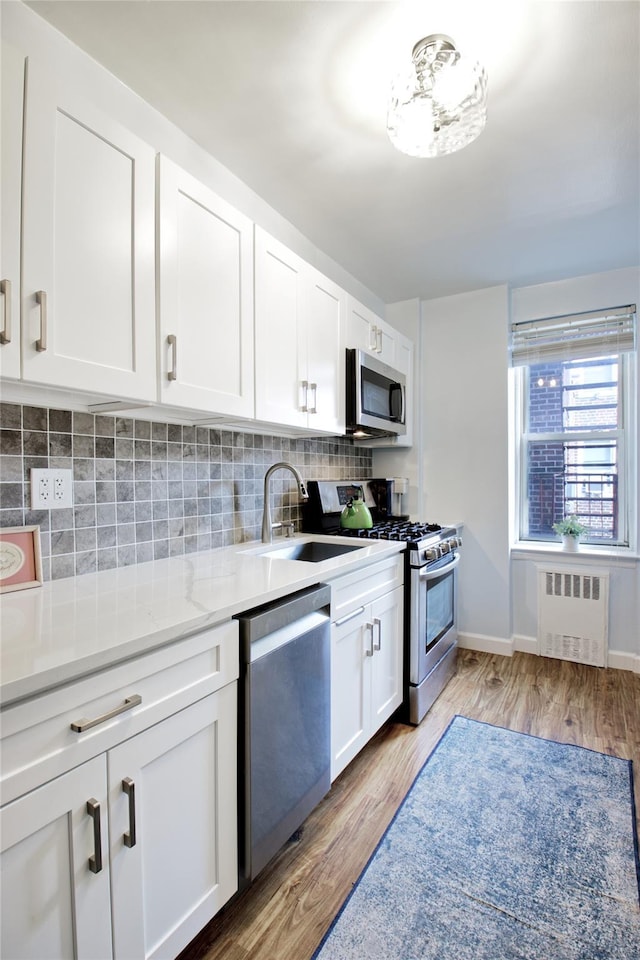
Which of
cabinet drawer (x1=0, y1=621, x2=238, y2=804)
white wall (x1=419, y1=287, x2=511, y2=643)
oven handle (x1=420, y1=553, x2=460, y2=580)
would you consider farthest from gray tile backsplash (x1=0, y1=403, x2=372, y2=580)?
white wall (x1=419, y1=287, x2=511, y2=643)

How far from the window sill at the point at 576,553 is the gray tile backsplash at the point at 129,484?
197 centimetres

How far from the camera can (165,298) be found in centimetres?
134

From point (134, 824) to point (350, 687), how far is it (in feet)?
3.28

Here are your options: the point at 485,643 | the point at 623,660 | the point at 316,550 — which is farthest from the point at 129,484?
the point at 623,660

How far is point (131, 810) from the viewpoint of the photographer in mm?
896

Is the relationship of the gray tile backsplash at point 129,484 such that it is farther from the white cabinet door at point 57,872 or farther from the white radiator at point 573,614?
the white radiator at point 573,614

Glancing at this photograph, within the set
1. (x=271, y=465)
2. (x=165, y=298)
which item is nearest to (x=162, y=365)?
(x=165, y=298)

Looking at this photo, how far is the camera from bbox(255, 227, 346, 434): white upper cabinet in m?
1.78

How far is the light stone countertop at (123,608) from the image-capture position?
0.79 meters

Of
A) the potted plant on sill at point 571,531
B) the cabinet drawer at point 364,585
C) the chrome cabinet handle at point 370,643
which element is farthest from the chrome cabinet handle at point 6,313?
the potted plant on sill at point 571,531

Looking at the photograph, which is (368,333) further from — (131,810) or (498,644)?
(131,810)

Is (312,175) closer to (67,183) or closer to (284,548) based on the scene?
(67,183)

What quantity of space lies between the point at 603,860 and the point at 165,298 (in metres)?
2.26

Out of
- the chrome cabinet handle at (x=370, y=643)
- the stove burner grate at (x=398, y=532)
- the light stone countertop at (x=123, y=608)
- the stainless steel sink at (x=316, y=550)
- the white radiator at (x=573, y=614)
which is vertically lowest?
the white radiator at (x=573, y=614)
